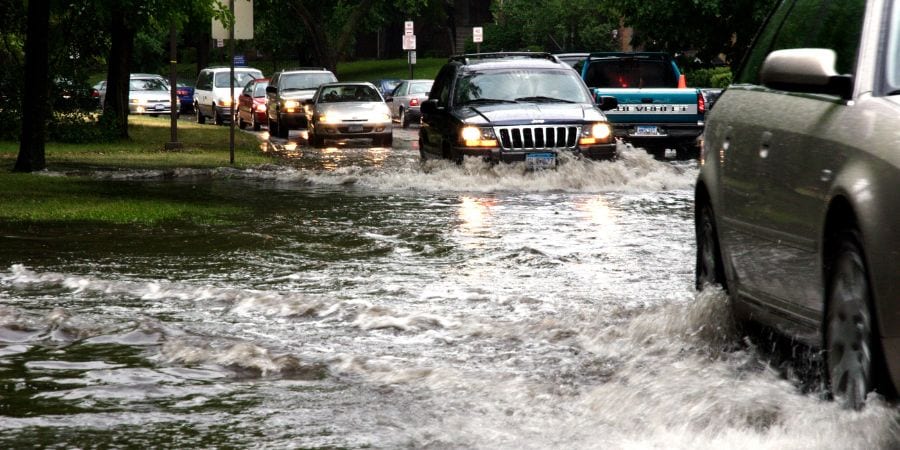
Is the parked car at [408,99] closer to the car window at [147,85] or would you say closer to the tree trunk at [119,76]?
the car window at [147,85]

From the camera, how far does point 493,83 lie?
21266 millimetres

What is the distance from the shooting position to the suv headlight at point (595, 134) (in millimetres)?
20062

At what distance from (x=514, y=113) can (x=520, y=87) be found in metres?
1.17

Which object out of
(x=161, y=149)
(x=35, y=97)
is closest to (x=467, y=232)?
(x=35, y=97)

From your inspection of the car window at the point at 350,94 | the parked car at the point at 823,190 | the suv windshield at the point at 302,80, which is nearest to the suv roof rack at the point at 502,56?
the car window at the point at 350,94

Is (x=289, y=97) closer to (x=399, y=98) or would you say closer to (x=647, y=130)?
(x=399, y=98)

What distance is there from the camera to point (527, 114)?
20.0 m

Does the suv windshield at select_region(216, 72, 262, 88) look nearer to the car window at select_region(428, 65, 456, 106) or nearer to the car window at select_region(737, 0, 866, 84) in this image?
the car window at select_region(428, 65, 456, 106)

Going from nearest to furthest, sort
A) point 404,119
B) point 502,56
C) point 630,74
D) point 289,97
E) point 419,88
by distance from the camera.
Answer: point 502,56, point 630,74, point 289,97, point 404,119, point 419,88

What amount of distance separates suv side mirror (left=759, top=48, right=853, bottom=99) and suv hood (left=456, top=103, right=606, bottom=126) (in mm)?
13721

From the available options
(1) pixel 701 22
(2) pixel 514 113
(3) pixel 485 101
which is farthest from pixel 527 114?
(1) pixel 701 22

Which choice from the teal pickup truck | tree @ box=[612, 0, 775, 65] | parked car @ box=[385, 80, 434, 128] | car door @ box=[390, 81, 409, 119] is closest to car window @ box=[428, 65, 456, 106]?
the teal pickup truck

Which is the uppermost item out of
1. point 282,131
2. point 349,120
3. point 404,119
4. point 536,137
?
point 536,137

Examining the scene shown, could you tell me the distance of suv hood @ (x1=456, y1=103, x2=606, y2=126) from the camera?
19938 mm
